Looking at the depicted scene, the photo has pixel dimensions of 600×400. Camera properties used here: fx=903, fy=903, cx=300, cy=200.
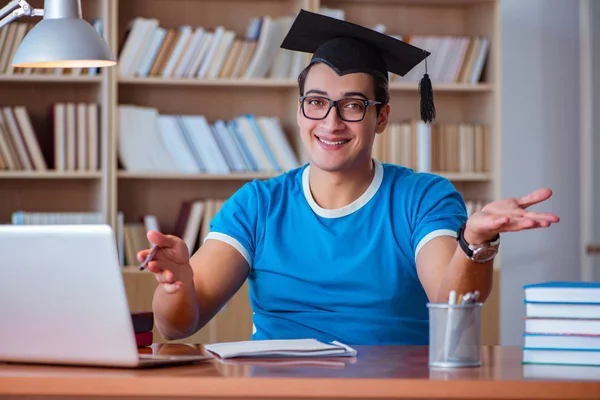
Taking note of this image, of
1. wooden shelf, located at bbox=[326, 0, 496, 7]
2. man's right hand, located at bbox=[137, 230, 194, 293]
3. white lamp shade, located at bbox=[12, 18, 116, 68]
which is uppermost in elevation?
wooden shelf, located at bbox=[326, 0, 496, 7]

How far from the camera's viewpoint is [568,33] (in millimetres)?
4480

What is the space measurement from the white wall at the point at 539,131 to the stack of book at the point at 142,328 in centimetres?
297

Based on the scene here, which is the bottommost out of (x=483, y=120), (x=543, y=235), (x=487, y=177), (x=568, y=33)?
(x=543, y=235)

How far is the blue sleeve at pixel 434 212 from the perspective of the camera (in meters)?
2.01

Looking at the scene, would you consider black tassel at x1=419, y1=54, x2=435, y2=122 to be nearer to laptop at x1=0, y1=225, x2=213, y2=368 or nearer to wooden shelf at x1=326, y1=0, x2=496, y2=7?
laptop at x1=0, y1=225, x2=213, y2=368

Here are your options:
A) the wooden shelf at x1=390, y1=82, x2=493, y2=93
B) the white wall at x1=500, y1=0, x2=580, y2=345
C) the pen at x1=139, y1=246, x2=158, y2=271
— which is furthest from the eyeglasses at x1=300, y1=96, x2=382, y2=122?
the white wall at x1=500, y1=0, x2=580, y2=345

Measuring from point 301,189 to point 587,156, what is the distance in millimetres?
2405

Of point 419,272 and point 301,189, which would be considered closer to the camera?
point 419,272

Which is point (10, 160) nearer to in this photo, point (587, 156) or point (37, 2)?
point (37, 2)

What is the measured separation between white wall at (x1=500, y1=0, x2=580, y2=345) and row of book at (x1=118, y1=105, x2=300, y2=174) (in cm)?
122

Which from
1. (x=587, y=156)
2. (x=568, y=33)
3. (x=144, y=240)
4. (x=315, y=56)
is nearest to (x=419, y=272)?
(x=315, y=56)

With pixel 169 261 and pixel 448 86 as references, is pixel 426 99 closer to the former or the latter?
pixel 169 261

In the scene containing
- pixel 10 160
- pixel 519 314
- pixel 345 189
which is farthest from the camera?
pixel 519 314

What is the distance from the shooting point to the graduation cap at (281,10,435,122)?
7.06 ft
